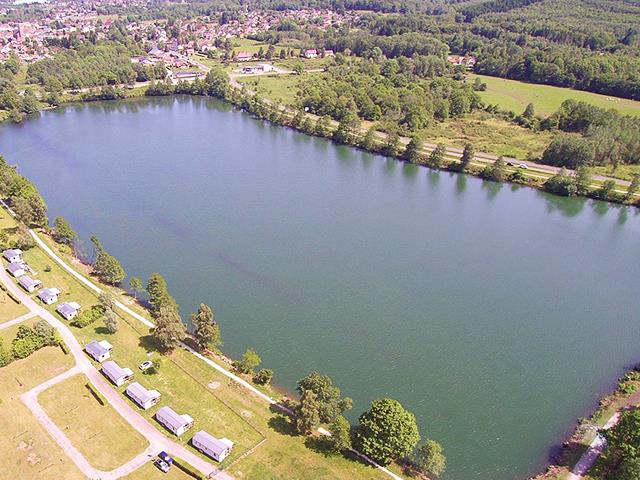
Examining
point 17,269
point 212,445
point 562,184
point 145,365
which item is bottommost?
point 145,365

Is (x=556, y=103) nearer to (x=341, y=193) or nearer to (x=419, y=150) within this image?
(x=419, y=150)

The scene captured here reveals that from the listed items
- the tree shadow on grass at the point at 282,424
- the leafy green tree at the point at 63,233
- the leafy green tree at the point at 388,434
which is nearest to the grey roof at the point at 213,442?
the tree shadow on grass at the point at 282,424

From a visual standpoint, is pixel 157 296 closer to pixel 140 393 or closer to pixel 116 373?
pixel 116 373

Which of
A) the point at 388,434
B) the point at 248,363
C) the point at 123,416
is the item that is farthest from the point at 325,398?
the point at 123,416

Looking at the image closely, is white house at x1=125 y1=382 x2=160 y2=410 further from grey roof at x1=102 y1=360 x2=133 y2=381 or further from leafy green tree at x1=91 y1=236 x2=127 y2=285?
leafy green tree at x1=91 y1=236 x2=127 y2=285

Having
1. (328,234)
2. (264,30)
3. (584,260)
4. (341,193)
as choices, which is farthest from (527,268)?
(264,30)

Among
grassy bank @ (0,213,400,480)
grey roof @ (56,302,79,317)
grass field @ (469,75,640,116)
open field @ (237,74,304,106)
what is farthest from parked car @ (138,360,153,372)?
grass field @ (469,75,640,116)
